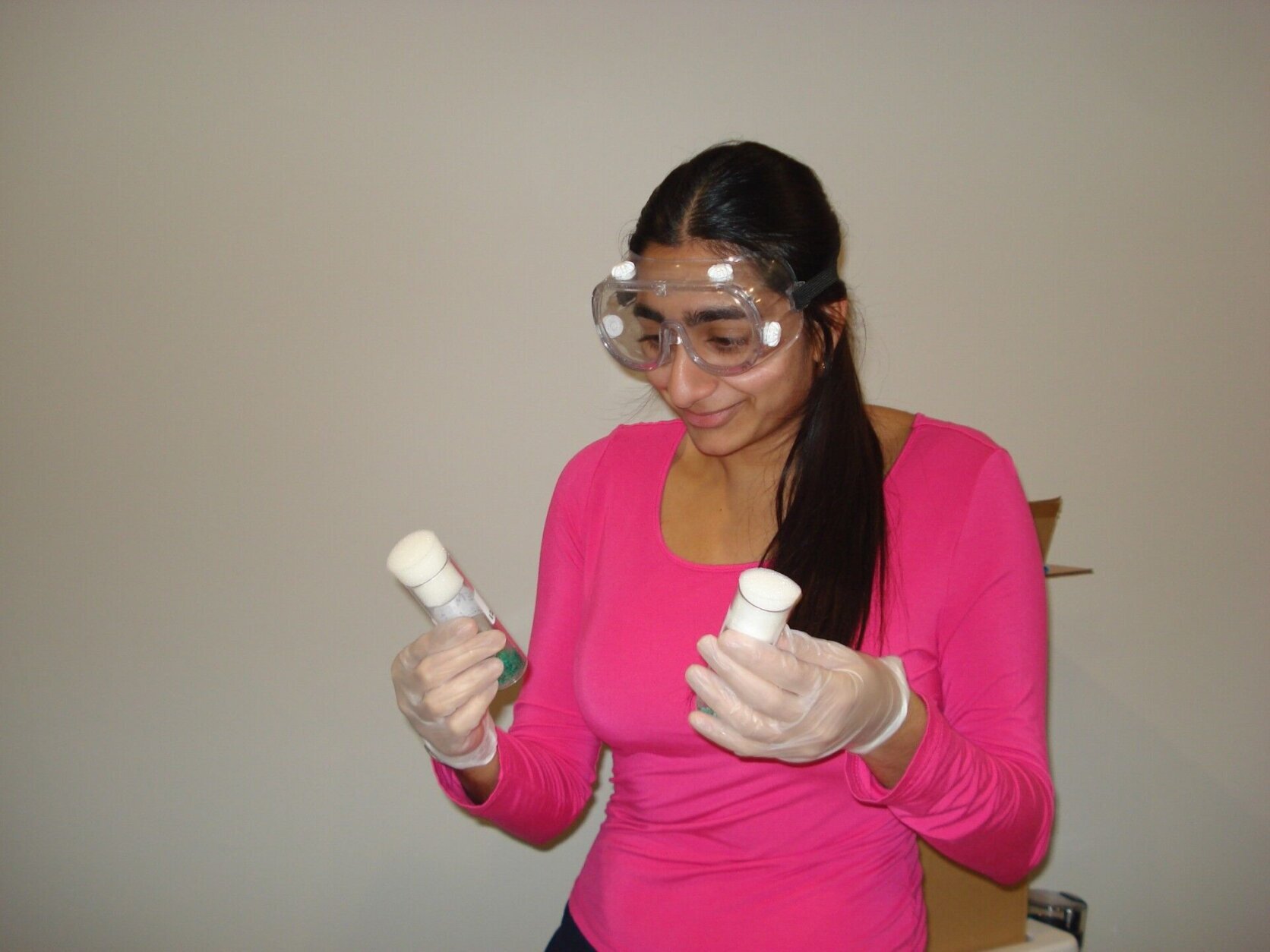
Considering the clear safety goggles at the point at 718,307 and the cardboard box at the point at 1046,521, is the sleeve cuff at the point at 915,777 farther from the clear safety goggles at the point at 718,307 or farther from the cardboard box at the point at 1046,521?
the cardboard box at the point at 1046,521

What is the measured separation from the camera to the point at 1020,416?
1.98m

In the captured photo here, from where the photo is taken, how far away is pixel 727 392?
3.71 ft

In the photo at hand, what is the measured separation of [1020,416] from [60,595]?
1.83 meters

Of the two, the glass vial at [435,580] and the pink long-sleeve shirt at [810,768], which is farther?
the pink long-sleeve shirt at [810,768]

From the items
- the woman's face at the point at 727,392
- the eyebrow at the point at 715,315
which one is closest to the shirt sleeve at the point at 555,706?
the woman's face at the point at 727,392

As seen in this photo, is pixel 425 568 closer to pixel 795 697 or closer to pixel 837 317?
pixel 795 697

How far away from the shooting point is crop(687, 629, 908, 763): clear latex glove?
87 centimetres

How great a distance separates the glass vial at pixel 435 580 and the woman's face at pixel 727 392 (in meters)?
0.33

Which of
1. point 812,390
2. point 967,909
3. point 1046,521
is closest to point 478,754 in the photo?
point 812,390

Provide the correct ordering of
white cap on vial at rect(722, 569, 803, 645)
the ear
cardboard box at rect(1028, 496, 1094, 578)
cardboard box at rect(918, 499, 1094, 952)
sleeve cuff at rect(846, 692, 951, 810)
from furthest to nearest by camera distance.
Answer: cardboard box at rect(1028, 496, 1094, 578) < cardboard box at rect(918, 499, 1094, 952) < the ear < sleeve cuff at rect(846, 692, 951, 810) < white cap on vial at rect(722, 569, 803, 645)

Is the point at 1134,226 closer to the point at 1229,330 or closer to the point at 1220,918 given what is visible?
the point at 1229,330

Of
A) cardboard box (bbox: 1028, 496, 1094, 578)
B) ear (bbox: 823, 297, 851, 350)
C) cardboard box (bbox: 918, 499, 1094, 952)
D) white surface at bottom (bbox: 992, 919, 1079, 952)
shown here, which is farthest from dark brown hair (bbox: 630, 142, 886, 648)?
white surface at bottom (bbox: 992, 919, 1079, 952)

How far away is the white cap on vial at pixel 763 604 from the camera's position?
2.73ft

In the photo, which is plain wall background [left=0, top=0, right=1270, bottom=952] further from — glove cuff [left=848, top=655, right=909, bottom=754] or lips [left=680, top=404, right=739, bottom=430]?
glove cuff [left=848, top=655, right=909, bottom=754]
